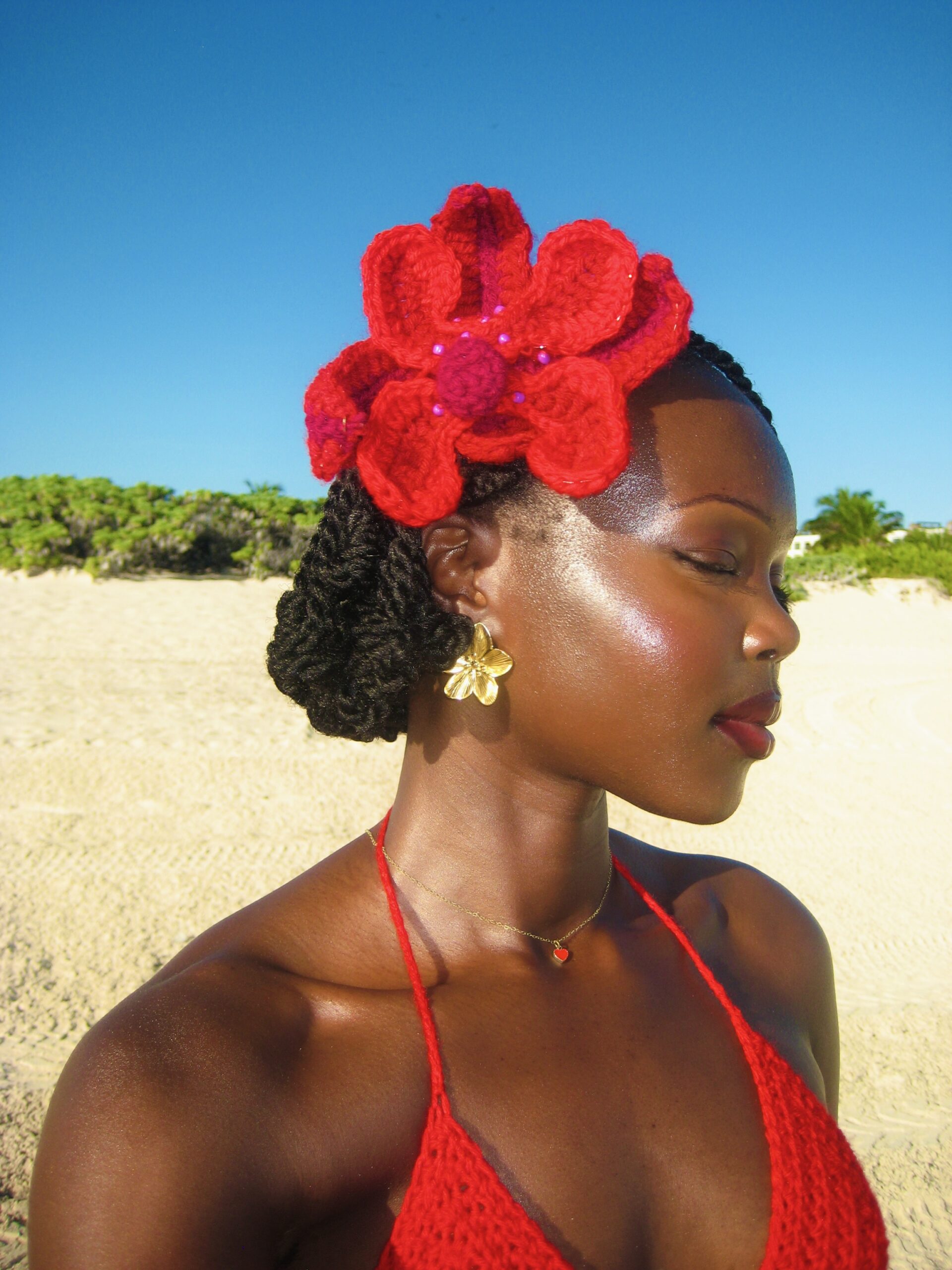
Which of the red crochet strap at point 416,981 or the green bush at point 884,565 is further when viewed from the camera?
the green bush at point 884,565

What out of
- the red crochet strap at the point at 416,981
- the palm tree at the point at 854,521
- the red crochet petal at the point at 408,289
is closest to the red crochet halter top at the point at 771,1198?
the red crochet strap at the point at 416,981

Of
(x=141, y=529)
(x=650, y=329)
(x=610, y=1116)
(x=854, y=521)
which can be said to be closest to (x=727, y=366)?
(x=650, y=329)

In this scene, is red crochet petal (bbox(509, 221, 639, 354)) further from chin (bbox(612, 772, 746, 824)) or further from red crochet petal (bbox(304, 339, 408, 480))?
chin (bbox(612, 772, 746, 824))

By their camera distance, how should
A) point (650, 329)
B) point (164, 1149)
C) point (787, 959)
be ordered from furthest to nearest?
point (787, 959) < point (650, 329) < point (164, 1149)

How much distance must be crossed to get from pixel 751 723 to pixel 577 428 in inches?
20.9

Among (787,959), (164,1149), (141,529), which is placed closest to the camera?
(164,1149)

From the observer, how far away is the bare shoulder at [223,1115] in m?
1.05

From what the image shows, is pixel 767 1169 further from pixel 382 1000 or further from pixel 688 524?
pixel 688 524

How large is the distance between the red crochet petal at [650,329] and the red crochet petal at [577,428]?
52 millimetres

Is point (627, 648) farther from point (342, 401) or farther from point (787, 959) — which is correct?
point (787, 959)

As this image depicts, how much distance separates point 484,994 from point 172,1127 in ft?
1.70

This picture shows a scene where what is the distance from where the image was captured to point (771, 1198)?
135 centimetres

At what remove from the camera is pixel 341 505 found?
5.04 feet

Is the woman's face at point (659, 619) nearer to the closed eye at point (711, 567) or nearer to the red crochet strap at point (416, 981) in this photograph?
the closed eye at point (711, 567)
